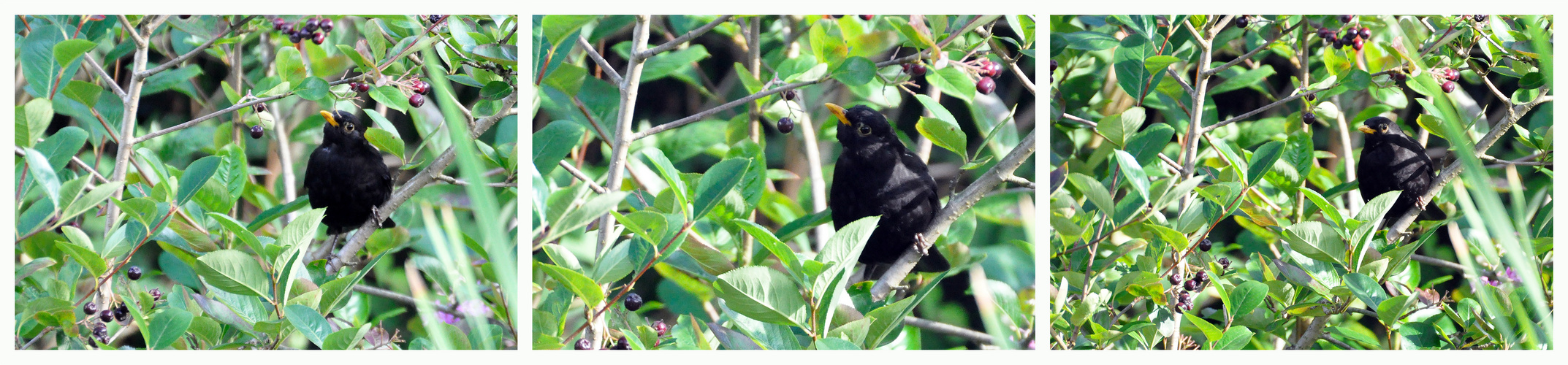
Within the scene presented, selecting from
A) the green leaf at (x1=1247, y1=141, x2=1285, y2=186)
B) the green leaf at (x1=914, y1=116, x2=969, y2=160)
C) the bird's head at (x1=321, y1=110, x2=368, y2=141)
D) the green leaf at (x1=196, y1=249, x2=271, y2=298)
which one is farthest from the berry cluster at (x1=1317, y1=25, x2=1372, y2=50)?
the green leaf at (x1=196, y1=249, x2=271, y2=298)

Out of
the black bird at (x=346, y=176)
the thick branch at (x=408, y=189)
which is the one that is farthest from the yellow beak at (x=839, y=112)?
the black bird at (x=346, y=176)

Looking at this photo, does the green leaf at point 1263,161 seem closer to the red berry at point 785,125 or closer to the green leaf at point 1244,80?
the green leaf at point 1244,80

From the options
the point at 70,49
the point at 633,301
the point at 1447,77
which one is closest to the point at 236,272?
the point at 70,49

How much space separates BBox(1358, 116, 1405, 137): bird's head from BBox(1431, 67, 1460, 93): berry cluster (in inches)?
3.9

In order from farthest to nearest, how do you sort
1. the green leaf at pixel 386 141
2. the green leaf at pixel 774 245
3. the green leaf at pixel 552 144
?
the green leaf at pixel 386 141
the green leaf at pixel 552 144
the green leaf at pixel 774 245

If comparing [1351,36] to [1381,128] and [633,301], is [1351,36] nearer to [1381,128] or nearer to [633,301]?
[1381,128]

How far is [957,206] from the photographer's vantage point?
1749 millimetres

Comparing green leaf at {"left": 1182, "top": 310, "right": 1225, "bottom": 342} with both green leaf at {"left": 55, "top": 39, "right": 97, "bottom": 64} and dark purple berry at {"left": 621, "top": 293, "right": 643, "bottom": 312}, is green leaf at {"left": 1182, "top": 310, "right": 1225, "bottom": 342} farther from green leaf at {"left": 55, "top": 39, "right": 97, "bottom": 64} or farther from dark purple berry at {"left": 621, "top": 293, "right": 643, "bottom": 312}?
green leaf at {"left": 55, "top": 39, "right": 97, "bottom": 64}

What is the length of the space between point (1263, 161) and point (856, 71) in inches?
29.5

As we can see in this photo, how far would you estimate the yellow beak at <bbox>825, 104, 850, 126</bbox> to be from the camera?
5.70ft

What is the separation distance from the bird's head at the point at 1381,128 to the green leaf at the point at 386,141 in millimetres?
1768

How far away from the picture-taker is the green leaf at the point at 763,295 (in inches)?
63.6

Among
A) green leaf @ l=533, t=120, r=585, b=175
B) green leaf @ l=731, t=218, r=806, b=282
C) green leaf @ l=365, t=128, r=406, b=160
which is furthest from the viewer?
green leaf @ l=365, t=128, r=406, b=160
